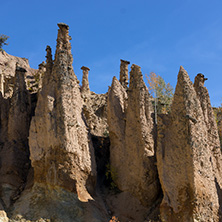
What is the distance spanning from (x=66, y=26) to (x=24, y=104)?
562cm

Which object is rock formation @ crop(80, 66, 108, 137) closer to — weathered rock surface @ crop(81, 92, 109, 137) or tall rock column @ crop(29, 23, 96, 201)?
weathered rock surface @ crop(81, 92, 109, 137)

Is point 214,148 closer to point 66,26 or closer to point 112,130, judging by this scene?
point 112,130

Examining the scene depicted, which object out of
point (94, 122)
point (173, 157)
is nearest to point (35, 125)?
point (94, 122)

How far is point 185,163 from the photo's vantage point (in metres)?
→ 16.8

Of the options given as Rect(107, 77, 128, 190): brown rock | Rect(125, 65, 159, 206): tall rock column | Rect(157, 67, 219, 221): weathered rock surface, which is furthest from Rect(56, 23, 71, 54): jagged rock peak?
Rect(157, 67, 219, 221): weathered rock surface

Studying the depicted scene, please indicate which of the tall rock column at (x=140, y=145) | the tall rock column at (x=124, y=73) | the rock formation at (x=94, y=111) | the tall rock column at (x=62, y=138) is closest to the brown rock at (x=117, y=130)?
the tall rock column at (x=140, y=145)

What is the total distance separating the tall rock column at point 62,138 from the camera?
18.3 m

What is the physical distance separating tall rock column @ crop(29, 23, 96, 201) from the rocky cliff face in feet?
0.18

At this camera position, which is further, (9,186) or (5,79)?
(5,79)

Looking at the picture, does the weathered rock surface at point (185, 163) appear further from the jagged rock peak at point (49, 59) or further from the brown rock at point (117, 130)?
the jagged rock peak at point (49, 59)

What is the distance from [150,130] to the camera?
20078mm

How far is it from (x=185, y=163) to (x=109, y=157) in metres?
6.59

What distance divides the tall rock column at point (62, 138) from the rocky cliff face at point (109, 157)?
0.05m

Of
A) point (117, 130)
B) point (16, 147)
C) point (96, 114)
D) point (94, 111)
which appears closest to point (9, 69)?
point (94, 111)
